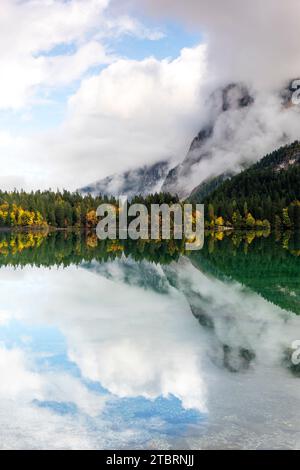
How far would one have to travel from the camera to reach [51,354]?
22.2 metres

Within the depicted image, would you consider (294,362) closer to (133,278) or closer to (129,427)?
A: (129,427)

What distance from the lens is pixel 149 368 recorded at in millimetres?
19938

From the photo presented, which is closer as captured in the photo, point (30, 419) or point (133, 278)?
point (30, 419)

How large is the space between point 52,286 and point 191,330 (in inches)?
797

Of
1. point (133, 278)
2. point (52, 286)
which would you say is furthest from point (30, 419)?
point (133, 278)

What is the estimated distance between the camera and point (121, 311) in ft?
108

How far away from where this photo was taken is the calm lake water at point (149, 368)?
45.8ft

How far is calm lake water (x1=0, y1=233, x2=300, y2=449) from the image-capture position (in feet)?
45.8

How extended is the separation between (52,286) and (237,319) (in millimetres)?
19632

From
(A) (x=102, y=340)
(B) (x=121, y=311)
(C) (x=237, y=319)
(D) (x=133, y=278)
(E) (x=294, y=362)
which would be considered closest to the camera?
(E) (x=294, y=362)
